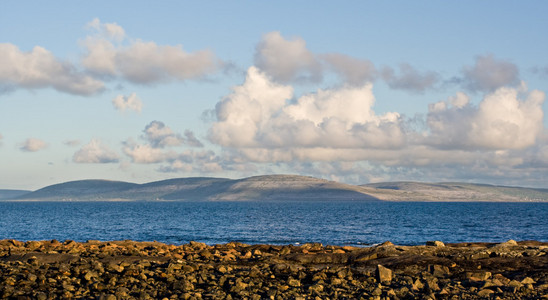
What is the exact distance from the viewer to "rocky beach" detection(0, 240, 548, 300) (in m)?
20.2

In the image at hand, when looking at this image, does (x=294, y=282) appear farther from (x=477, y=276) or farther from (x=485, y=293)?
(x=477, y=276)

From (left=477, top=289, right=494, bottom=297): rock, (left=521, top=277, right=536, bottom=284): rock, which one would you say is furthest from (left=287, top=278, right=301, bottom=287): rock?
(left=521, top=277, right=536, bottom=284): rock

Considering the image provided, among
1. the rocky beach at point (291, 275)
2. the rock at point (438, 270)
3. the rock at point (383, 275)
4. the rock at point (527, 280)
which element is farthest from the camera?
the rock at point (438, 270)

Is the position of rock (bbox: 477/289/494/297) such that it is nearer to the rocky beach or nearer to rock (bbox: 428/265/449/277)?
the rocky beach

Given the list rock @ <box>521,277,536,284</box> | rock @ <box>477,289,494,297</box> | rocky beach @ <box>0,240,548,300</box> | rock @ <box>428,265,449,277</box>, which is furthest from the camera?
rock @ <box>428,265,449,277</box>

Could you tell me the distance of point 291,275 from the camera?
23.7m

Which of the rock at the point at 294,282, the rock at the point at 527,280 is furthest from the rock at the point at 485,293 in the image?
the rock at the point at 294,282

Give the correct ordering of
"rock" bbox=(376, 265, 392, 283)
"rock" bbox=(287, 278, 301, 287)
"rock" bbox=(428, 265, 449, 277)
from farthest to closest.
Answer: "rock" bbox=(428, 265, 449, 277) → "rock" bbox=(376, 265, 392, 283) → "rock" bbox=(287, 278, 301, 287)

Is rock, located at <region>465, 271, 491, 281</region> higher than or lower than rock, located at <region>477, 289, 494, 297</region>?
higher

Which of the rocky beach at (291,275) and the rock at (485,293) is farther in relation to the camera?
the rocky beach at (291,275)

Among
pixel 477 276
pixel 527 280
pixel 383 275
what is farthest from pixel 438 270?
pixel 527 280

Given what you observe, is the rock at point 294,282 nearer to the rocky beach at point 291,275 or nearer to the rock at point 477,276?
the rocky beach at point 291,275

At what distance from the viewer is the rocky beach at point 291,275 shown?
20250 mm

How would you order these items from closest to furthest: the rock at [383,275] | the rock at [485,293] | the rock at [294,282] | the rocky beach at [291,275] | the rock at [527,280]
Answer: the rock at [485,293] < the rocky beach at [291,275] < the rock at [527,280] < the rock at [294,282] < the rock at [383,275]
